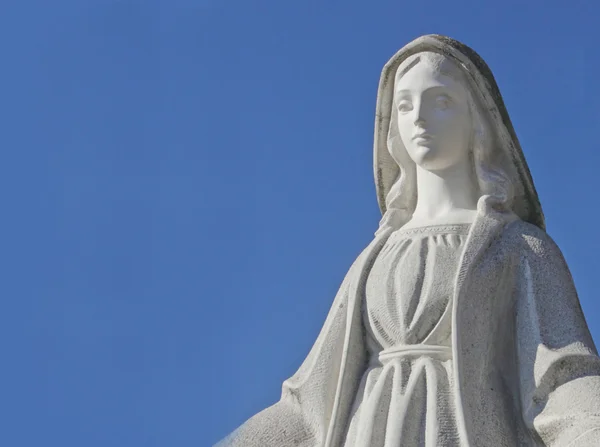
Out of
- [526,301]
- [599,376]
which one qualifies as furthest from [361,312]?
[599,376]

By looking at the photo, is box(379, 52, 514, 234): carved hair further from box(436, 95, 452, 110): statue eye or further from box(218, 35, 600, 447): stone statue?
box(436, 95, 452, 110): statue eye

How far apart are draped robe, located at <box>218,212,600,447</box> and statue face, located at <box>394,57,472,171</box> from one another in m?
0.62

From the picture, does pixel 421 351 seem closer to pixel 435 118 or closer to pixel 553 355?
pixel 553 355

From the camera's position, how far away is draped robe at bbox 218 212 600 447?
7.48 m

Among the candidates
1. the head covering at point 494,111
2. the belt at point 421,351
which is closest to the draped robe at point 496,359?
the belt at point 421,351

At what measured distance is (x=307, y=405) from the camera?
8.35m

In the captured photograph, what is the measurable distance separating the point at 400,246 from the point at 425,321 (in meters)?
0.70

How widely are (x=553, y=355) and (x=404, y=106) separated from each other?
2205 mm

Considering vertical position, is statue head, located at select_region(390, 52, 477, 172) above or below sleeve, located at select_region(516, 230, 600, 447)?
above

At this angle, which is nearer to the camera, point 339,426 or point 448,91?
point 339,426

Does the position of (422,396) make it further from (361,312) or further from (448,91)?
(448,91)

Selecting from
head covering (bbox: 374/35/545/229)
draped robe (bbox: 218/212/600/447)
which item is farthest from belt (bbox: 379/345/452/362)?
head covering (bbox: 374/35/545/229)

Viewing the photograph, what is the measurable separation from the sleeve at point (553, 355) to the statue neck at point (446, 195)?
581 mm

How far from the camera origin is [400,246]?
8539 millimetres
